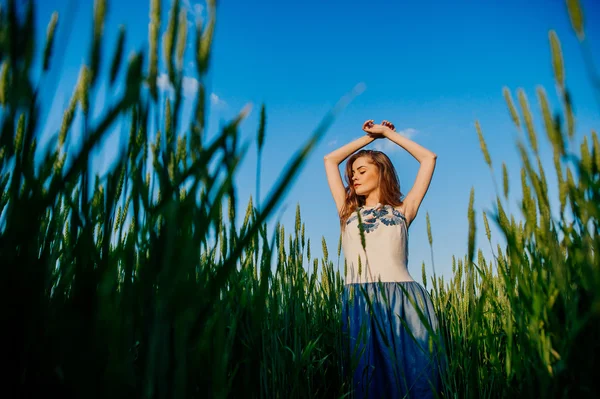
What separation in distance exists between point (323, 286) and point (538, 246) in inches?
79.5

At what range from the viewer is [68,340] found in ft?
1.32

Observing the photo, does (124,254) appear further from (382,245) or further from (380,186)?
(380,186)

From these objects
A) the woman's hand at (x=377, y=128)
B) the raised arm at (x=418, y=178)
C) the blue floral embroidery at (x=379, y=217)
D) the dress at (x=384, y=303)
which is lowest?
the dress at (x=384, y=303)

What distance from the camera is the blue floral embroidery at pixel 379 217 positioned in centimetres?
286

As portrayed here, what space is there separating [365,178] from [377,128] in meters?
0.54

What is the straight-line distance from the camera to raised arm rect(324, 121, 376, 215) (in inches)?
125

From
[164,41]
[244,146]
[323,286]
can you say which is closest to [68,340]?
[244,146]

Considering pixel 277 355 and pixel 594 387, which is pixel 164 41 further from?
pixel 277 355

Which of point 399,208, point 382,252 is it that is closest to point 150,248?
point 382,252

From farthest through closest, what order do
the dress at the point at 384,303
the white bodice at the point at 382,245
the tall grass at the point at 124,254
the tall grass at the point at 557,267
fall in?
the white bodice at the point at 382,245, the dress at the point at 384,303, the tall grass at the point at 557,267, the tall grass at the point at 124,254

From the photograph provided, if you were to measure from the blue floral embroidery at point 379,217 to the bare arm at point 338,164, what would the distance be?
26 centimetres

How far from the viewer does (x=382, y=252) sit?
276 centimetres

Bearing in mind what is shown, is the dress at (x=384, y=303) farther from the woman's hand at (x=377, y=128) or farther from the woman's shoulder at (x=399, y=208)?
the woman's hand at (x=377, y=128)

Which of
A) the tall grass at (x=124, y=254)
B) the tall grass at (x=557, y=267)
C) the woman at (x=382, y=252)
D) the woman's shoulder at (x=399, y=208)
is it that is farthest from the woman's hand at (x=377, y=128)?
the tall grass at (x=124, y=254)
